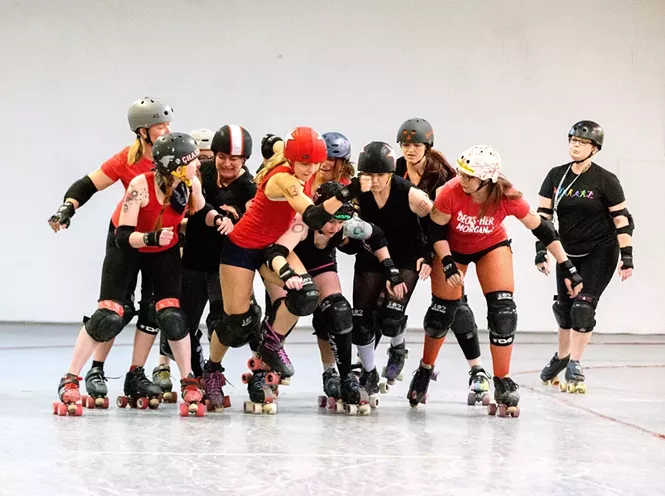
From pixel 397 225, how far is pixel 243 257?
2.63 ft

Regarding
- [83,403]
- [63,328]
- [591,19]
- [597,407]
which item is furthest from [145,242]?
[591,19]

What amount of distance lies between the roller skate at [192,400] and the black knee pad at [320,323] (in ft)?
2.26

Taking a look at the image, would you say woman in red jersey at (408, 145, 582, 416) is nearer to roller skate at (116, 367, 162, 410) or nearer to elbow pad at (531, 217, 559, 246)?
elbow pad at (531, 217, 559, 246)

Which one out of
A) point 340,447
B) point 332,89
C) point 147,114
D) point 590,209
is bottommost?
point 340,447

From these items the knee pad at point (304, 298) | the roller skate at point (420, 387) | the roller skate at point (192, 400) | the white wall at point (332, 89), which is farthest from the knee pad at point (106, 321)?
the white wall at point (332, 89)

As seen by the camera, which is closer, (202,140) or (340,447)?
(340,447)

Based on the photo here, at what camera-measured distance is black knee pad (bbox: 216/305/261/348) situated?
4.52 m

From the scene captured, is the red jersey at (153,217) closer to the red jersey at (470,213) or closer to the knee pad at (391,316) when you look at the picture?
the knee pad at (391,316)

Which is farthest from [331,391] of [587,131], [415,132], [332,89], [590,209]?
[332,89]

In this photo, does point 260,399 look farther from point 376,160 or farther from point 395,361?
point 376,160

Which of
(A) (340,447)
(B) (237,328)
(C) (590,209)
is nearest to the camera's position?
(A) (340,447)

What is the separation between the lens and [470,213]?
4.59 metres

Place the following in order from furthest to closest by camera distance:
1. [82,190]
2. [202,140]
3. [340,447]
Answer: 1. [202,140]
2. [82,190]
3. [340,447]

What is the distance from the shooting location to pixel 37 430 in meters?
3.85
